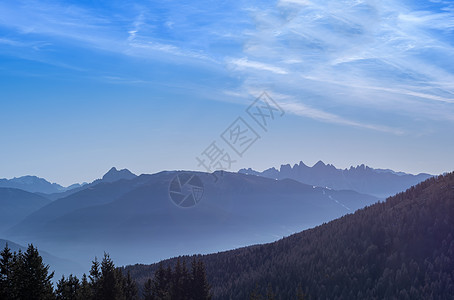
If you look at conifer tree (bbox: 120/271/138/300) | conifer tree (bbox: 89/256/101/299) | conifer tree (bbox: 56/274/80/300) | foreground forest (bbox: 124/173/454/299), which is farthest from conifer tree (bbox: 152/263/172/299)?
foreground forest (bbox: 124/173/454/299)

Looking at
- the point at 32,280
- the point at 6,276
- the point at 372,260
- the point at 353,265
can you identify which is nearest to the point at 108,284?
the point at 32,280

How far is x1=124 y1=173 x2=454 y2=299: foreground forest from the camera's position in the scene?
109 metres

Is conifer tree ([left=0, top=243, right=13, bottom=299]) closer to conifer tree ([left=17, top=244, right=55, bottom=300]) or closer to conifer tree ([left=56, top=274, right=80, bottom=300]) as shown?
conifer tree ([left=17, top=244, right=55, bottom=300])

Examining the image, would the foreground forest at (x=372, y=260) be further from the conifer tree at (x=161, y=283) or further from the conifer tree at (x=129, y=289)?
the conifer tree at (x=129, y=289)

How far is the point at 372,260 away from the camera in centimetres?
12662

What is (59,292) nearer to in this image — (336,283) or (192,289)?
(192,289)

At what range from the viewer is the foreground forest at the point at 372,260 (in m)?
109

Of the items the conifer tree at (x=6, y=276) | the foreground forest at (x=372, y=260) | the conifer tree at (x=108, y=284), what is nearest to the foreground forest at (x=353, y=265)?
the foreground forest at (x=372, y=260)

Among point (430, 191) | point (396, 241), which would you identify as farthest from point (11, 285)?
point (430, 191)

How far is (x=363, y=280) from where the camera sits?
11812cm

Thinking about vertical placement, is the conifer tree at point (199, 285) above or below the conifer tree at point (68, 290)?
below

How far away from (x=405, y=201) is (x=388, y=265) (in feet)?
133

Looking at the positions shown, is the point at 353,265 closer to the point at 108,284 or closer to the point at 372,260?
the point at 372,260

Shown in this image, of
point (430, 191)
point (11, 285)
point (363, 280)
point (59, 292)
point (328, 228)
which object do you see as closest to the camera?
point (11, 285)
